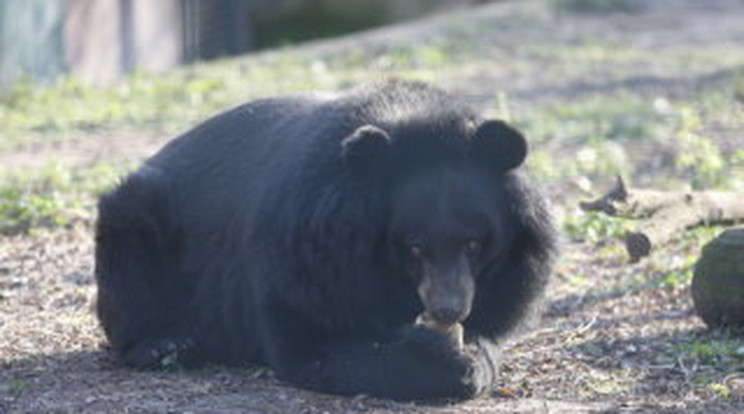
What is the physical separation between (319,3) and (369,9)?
92 cm

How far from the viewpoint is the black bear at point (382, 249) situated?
5.14m

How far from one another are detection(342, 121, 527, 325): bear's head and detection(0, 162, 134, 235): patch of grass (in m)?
4.01

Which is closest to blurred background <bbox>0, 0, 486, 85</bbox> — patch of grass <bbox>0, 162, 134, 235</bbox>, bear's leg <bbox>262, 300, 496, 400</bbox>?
patch of grass <bbox>0, 162, 134, 235</bbox>

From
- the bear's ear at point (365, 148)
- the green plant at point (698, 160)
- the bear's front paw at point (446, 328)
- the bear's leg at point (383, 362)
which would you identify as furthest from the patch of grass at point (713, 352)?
the green plant at point (698, 160)

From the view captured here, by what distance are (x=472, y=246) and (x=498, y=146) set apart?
1.22 ft

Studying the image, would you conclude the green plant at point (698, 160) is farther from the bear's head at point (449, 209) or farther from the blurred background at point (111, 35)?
the blurred background at point (111, 35)

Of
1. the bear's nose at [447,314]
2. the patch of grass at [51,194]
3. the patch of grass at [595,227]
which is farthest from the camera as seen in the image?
the patch of grass at [51,194]

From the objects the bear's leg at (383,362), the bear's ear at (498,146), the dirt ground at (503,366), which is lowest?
the dirt ground at (503,366)

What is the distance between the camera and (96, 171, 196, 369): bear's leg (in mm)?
6184

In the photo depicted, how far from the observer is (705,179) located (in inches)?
374

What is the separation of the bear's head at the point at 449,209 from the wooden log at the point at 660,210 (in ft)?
4.51

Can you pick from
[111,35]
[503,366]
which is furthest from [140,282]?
[111,35]

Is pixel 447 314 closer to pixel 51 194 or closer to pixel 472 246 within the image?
pixel 472 246

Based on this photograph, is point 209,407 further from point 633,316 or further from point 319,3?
point 319,3
